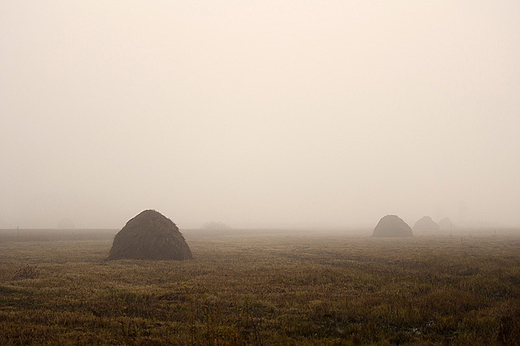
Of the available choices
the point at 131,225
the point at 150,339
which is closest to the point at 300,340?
the point at 150,339

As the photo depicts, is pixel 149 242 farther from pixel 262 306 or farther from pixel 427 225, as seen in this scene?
pixel 427 225

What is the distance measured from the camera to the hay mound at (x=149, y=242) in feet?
82.9

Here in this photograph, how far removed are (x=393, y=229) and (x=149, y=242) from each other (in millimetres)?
50151

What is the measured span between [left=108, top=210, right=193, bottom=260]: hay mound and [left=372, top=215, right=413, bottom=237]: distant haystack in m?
46.4

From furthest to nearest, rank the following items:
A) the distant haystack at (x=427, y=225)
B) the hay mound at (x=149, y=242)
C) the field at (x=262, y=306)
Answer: the distant haystack at (x=427, y=225)
the hay mound at (x=149, y=242)
the field at (x=262, y=306)

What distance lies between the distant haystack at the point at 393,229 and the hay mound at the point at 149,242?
4639cm

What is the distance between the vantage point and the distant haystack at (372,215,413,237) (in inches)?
2253

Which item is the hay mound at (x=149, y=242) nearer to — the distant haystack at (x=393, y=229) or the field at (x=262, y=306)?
the field at (x=262, y=306)

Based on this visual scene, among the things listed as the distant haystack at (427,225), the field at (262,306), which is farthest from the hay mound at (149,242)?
the distant haystack at (427,225)

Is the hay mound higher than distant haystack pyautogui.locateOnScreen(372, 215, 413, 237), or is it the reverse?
the hay mound

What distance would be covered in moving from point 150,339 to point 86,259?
2067 cm

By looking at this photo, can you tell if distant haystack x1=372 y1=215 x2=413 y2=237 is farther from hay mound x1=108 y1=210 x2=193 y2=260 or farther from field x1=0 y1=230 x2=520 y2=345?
hay mound x1=108 y1=210 x2=193 y2=260

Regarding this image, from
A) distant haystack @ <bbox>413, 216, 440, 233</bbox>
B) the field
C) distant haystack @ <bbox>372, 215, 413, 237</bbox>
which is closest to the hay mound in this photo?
the field

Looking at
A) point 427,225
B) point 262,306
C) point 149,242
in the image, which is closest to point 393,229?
point 427,225
